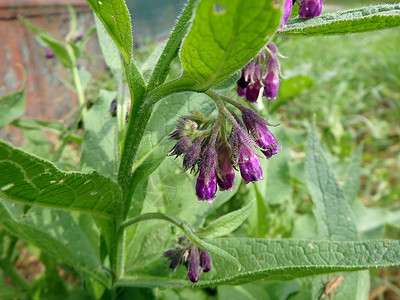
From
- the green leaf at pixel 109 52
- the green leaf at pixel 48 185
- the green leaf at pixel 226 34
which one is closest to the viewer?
the green leaf at pixel 226 34

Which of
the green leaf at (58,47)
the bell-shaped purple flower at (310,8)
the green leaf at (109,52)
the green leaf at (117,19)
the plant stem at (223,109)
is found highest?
the green leaf at (58,47)

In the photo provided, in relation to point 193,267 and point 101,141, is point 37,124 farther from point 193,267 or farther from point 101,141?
point 193,267

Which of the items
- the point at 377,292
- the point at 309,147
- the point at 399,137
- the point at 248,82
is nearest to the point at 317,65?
the point at 399,137

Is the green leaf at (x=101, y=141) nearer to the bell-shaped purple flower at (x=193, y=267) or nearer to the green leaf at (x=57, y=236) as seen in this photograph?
the green leaf at (x=57, y=236)

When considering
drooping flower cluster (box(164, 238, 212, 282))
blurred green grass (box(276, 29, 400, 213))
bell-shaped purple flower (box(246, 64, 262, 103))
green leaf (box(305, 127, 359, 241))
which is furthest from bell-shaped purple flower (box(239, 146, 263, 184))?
blurred green grass (box(276, 29, 400, 213))

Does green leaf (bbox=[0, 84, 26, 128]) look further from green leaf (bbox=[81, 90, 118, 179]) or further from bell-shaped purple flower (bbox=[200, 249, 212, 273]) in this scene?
bell-shaped purple flower (bbox=[200, 249, 212, 273])

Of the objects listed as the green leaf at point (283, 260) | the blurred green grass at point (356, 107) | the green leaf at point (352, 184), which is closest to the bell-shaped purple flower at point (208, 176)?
the green leaf at point (283, 260)

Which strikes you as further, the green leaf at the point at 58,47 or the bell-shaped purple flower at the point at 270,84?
the green leaf at the point at 58,47

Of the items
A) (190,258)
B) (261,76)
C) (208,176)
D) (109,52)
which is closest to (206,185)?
(208,176)
